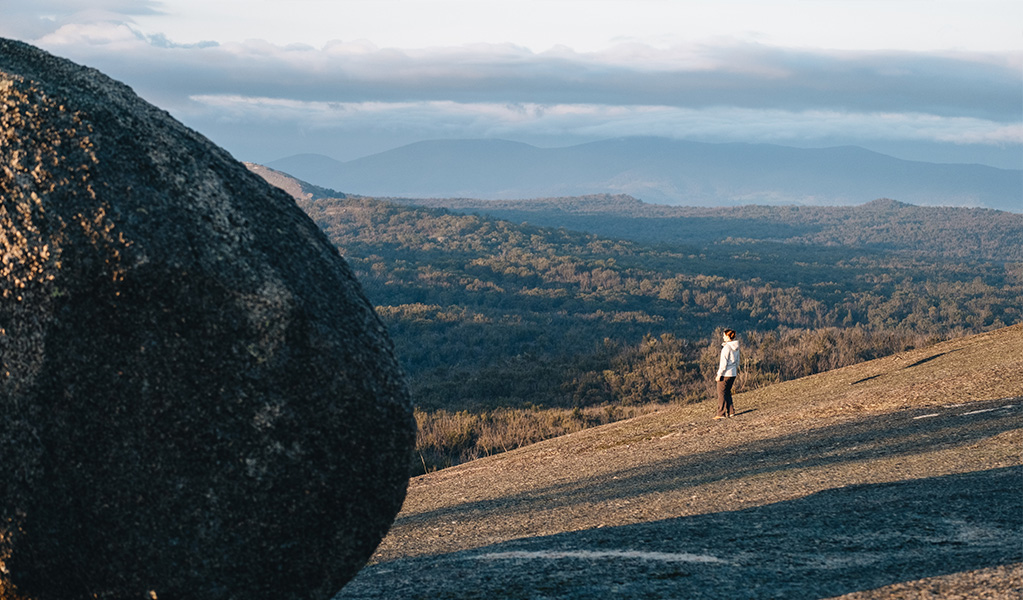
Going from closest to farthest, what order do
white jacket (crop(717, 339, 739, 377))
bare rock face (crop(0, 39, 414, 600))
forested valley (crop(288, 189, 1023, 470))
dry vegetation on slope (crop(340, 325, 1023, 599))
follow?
bare rock face (crop(0, 39, 414, 600)) → dry vegetation on slope (crop(340, 325, 1023, 599)) → white jacket (crop(717, 339, 739, 377)) → forested valley (crop(288, 189, 1023, 470))

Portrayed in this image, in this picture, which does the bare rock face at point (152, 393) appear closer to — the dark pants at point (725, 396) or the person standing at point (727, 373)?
the person standing at point (727, 373)

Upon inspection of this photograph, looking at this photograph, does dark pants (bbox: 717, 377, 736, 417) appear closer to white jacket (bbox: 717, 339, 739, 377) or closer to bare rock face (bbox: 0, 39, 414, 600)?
white jacket (bbox: 717, 339, 739, 377)

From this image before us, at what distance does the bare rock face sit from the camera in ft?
14.2

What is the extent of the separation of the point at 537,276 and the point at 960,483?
301 ft

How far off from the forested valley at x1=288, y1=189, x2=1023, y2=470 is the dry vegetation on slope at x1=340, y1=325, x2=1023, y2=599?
29.8 feet

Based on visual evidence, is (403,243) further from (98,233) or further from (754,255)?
(98,233)

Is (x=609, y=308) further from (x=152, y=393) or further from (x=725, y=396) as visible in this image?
(x=152, y=393)

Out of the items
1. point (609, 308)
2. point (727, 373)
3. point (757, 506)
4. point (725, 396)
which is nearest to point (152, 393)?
point (757, 506)

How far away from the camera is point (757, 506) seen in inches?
319

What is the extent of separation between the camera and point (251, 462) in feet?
14.6

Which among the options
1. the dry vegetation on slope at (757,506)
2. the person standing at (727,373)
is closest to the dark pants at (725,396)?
the person standing at (727,373)

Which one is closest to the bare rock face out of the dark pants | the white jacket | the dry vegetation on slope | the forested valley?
the dry vegetation on slope

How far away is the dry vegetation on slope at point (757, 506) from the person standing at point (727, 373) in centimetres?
40

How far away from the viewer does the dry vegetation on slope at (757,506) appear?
5742mm
